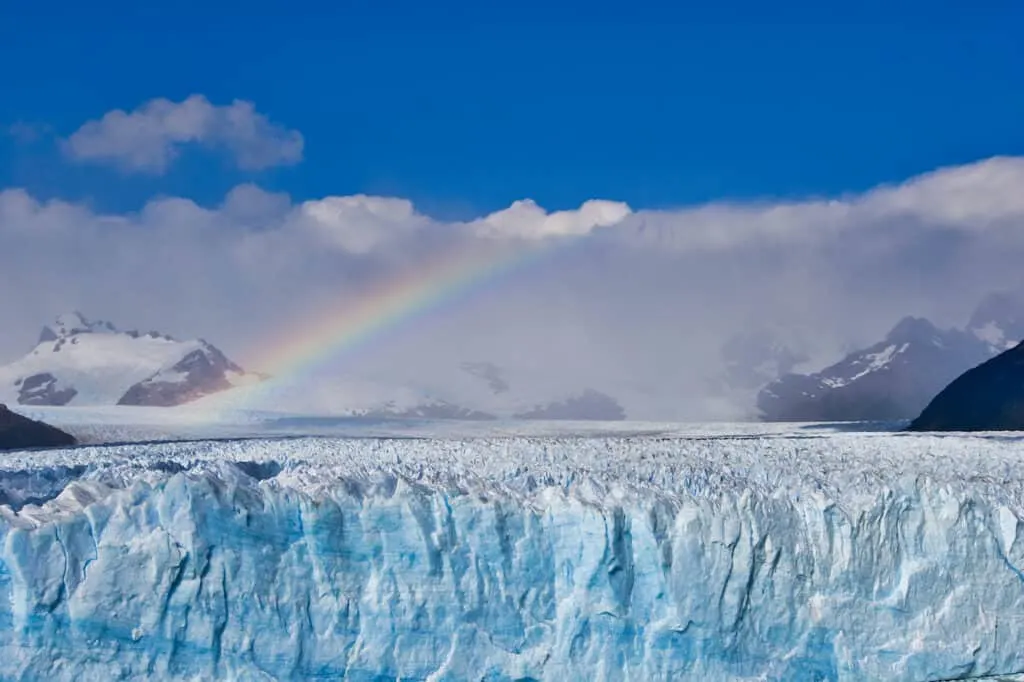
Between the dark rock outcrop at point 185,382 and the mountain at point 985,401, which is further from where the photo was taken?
the dark rock outcrop at point 185,382

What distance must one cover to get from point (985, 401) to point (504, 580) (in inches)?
1148

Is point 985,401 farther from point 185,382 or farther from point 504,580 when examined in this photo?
point 185,382

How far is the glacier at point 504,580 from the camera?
52.4 feet

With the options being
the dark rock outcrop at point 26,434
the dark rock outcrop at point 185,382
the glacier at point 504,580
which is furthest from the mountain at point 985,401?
the dark rock outcrop at point 185,382

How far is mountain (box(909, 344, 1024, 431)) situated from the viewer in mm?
39469

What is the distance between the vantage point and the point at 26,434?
127ft

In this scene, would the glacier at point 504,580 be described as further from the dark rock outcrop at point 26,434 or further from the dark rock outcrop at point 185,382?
the dark rock outcrop at point 185,382

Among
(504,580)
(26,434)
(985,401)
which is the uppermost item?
(985,401)

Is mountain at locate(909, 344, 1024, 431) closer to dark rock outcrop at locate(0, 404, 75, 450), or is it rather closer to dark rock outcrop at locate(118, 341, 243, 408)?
dark rock outcrop at locate(0, 404, 75, 450)

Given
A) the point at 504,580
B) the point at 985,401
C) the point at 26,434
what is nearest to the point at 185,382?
the point at 26,434

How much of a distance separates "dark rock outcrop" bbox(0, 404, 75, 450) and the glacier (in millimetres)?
22324

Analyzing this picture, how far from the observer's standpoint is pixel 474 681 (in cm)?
1659

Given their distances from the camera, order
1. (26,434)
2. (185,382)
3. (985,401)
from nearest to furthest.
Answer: (26,434) < (985,401) < (185,382)

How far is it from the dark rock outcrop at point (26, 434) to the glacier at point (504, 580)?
2232cm
